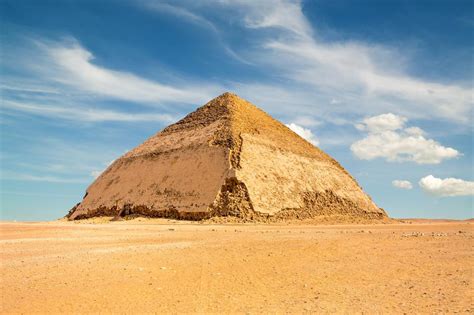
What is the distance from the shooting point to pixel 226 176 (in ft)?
98.3

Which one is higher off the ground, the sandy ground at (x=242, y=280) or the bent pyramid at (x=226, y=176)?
the bent pyramid at (x=226, y=176)

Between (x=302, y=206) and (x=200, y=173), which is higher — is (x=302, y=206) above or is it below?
below

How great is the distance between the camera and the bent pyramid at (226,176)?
29719mm

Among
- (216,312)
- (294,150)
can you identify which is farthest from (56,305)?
(294,150)

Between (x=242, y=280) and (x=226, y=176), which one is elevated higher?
(x=226, y=176)

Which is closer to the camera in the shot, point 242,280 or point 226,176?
point 242,280

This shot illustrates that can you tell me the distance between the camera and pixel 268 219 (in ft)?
93.7

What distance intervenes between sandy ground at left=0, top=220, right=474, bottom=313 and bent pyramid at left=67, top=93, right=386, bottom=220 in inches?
716

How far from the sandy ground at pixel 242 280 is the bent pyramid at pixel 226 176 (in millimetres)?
18196

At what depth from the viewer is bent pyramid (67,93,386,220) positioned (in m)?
29.7

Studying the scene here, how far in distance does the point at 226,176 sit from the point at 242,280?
22.8 m

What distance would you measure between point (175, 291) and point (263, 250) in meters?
4.26

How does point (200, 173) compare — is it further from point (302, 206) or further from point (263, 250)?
point (263, 250)

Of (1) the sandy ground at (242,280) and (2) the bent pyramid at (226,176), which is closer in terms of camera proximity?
(1) the sandy ground at (242,280)
